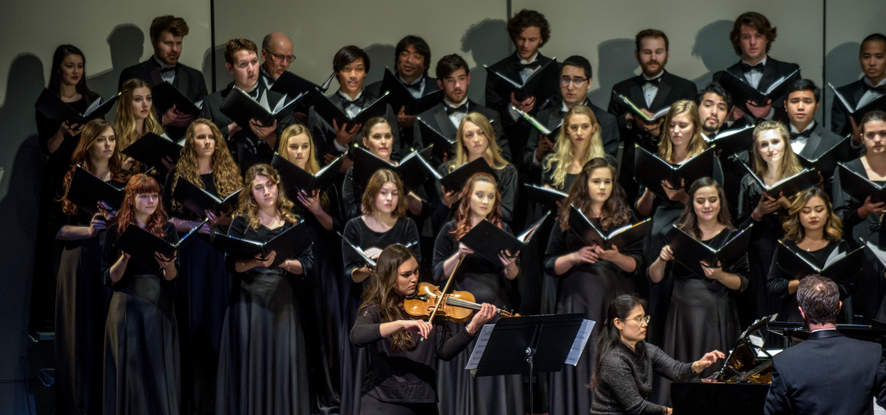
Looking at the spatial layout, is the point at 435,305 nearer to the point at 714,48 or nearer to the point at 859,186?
the point at 859,186

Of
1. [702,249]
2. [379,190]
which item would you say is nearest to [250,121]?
[379,190]

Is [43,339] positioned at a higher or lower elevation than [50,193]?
lower

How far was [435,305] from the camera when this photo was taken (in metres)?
4.54

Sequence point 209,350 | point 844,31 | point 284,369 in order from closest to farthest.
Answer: point 284,369 → point 209,350 → point 844,31

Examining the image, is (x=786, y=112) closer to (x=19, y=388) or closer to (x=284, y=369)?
(x=284, y=369)

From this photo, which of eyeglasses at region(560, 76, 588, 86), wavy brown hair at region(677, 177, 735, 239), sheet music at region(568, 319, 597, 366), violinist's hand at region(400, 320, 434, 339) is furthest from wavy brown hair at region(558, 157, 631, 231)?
violinist's hand at region(400, 320, 434, 339)

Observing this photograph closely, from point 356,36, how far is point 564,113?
2083 mm

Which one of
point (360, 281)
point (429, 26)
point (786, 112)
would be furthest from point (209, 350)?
point (786, 112)

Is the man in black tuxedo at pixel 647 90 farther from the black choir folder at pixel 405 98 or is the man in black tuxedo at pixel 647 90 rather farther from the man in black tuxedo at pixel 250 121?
the man in black tuxedo at pixel 250 121

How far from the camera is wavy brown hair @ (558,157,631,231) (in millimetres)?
5730

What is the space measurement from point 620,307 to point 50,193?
3.86 meters

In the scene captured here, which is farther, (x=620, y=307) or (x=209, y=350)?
(x=209, y=350)

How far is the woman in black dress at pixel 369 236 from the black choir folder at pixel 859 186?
229 centimetres

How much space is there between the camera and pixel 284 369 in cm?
558
